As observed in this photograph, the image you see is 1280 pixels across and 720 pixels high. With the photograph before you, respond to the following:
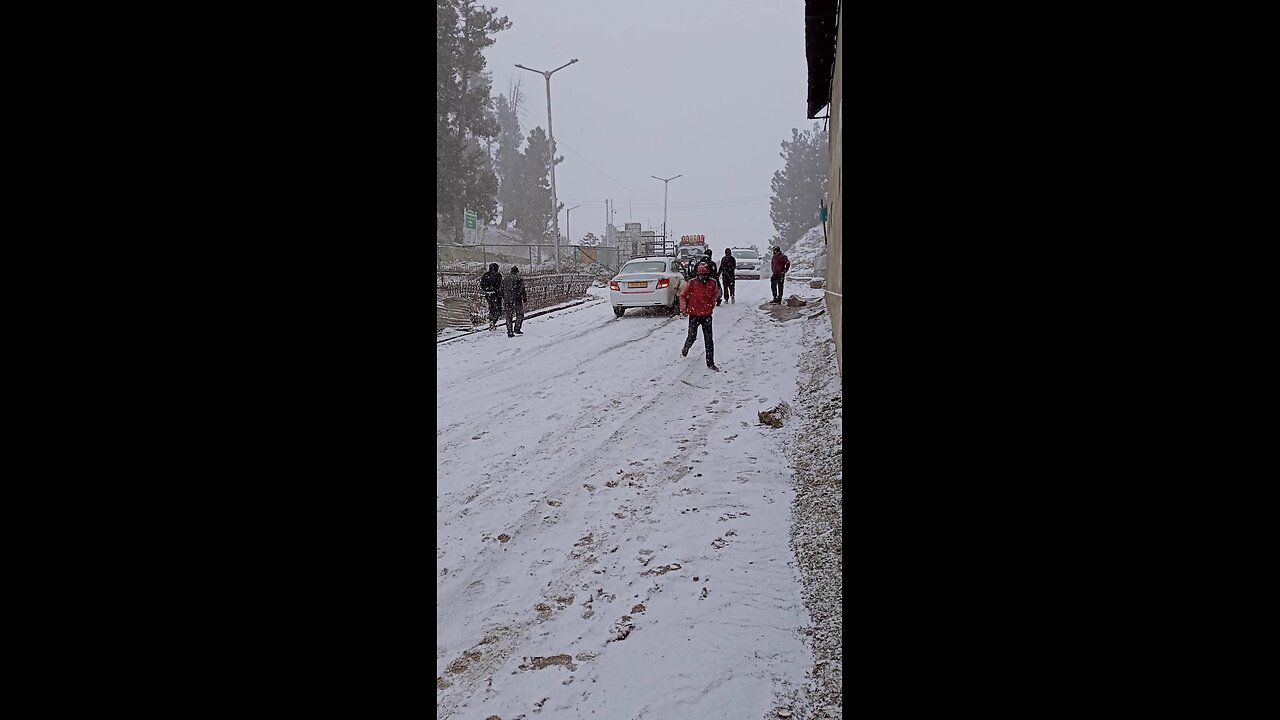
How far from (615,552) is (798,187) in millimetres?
76305

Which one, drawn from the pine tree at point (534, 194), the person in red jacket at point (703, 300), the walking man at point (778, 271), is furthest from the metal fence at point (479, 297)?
the pine tree at point (534, 194)

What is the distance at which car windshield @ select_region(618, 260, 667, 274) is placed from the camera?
58.0ft

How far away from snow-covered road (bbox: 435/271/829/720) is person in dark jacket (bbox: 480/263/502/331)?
5.02 m

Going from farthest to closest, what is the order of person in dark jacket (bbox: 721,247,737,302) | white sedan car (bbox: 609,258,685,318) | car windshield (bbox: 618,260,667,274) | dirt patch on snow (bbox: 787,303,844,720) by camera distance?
person in dark jacket (bbox: 721,247,737,302)
car windshield (bbox: 618,260,667,274)
white sedan car (bbox: 609,258,685,318)
dirt patch on snow (bbox: 787,303,844,720)

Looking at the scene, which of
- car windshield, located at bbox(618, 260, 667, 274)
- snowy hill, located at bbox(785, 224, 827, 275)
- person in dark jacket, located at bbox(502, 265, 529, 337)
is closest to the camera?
person in dark jacket, located at bbox(502, 265, 529, 337)

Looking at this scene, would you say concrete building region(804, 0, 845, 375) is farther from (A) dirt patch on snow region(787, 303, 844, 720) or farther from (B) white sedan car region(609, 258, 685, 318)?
(B) white sedan car region(609, 258, 685, 318)

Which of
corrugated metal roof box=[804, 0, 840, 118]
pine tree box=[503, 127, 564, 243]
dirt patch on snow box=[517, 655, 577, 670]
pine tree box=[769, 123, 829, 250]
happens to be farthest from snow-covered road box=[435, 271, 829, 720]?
pine tree box=[769, 123, 829, 250]

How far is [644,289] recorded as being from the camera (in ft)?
56.3

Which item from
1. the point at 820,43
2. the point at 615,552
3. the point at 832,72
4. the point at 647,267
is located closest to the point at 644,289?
the point at 647,267

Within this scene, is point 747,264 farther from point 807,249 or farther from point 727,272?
point 807,249
